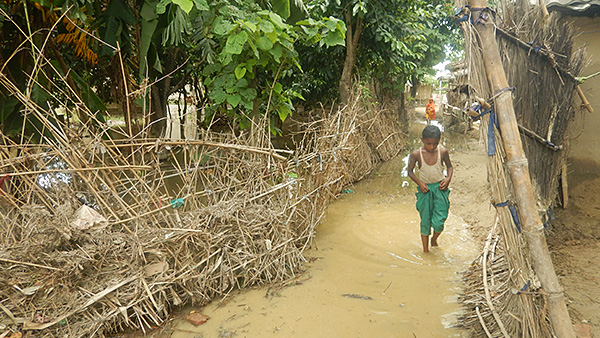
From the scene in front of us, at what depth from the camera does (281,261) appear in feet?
11.3

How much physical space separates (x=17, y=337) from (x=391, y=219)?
3.99 m

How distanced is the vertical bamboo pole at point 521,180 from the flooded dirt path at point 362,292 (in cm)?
82

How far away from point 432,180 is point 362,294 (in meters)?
1.30

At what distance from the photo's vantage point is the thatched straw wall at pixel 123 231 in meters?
2.51

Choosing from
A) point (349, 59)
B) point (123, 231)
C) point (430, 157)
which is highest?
point (349, 59)

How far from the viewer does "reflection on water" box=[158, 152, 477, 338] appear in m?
2.80

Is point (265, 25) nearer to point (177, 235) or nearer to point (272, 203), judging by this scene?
point (272, 203)

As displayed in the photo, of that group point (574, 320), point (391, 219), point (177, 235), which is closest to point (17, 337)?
point (177, 235)

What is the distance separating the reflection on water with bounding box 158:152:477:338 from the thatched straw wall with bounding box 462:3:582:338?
1.02ft

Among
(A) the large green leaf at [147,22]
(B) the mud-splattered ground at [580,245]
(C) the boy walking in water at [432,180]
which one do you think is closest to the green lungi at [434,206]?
(C) the boy walking in water at [432,180]

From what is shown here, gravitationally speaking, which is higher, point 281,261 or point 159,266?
point 159,266

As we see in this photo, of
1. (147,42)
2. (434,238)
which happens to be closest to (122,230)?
(147,42)

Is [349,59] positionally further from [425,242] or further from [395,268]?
[395,268]

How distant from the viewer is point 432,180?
12.3 feet
